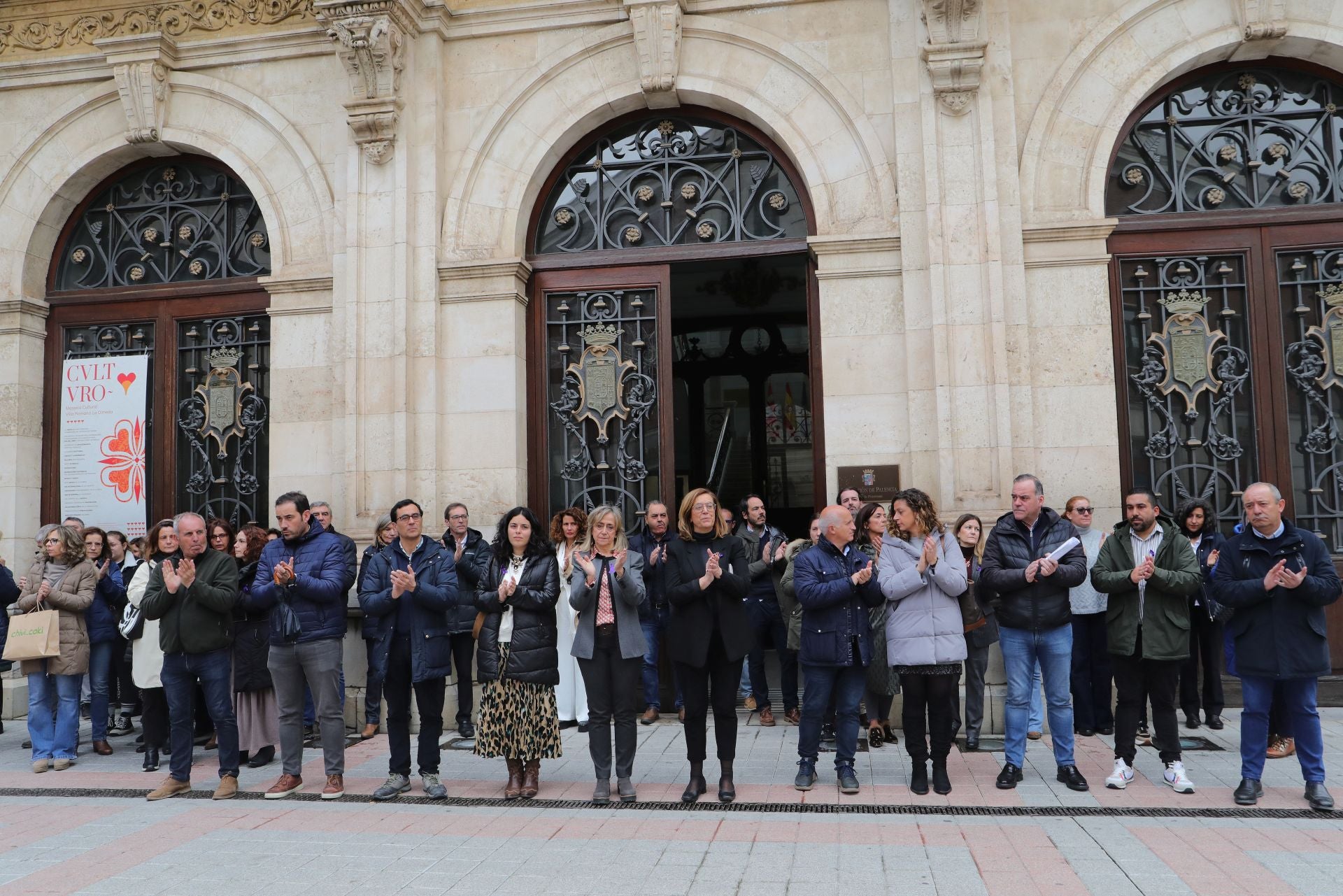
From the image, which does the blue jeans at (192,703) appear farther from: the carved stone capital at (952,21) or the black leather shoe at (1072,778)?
Result: the carved stone capital at (952,21)

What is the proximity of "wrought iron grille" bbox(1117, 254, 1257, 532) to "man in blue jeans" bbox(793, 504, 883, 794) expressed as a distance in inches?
157

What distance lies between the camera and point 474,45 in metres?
10.7

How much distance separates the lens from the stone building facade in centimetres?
949

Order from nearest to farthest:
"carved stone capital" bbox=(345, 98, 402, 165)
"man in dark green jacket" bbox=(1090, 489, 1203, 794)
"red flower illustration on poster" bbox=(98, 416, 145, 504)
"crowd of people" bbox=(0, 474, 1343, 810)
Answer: "crowd of people" bbox=(0, 474, 1343, 810) < "man in dark green jacket" bbox=(1090, 489, 1203, 794) < "carved stone capital" bbox=(345, 98, 402, 165) < "red flower illustration on poster" bbox=(98, 416, 145, 504)

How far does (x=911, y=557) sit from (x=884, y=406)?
297 centimetres

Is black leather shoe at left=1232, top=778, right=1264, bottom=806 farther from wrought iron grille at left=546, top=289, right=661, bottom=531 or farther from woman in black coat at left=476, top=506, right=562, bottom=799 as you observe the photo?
wrought iron grille at left=546, top=289, right=661, bottom=531

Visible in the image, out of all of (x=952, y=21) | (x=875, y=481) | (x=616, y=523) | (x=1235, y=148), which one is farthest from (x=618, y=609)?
(x=1235, y=148)

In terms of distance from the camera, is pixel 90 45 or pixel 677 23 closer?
pixel 677 23

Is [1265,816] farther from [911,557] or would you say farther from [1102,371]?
[1102,371]

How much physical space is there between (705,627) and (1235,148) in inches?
271

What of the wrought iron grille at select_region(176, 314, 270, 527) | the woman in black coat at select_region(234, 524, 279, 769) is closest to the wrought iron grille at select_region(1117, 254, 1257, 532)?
the woman in black coat at select_region(234, 524, 279, 769)

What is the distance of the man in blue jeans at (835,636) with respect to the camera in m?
6.83

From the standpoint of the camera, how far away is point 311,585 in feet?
23.1

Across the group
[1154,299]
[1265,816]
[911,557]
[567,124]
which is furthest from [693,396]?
[1265,816]
